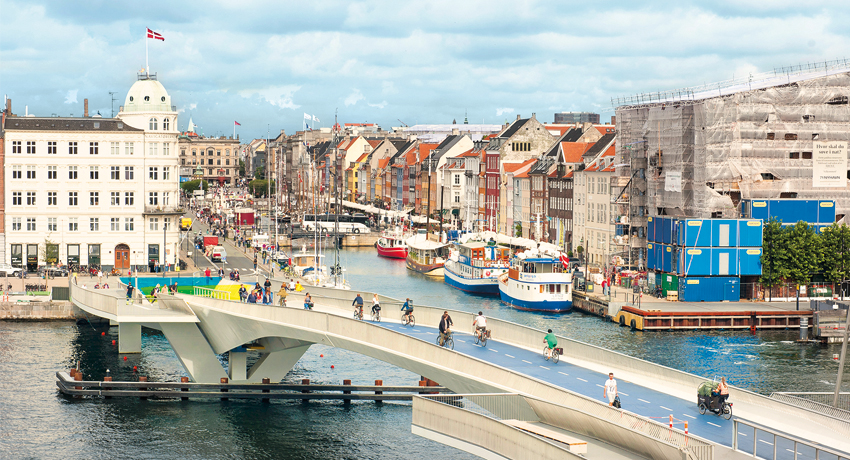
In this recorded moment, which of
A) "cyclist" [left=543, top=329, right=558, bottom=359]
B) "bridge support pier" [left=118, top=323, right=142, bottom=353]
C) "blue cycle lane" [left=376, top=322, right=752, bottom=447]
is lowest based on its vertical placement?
"bridge support pier" [left=118, top=323, right=142, bottom=353]

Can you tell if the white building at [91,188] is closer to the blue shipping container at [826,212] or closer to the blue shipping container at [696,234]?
the blue shipping container at [696,234]

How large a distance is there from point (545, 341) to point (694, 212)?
52.4 metres

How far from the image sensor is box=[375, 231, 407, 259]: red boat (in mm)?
144438

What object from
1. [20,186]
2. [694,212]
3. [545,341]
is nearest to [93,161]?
[20,186]

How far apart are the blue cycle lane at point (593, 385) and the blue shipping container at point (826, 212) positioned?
52.3 metres

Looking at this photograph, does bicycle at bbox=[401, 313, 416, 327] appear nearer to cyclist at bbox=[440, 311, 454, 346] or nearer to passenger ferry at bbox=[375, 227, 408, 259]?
cyclist at bbox=[440, 311, 454, 346]

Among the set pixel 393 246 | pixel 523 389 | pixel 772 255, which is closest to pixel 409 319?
pixel 523 389

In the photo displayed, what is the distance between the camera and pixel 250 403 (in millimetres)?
54312

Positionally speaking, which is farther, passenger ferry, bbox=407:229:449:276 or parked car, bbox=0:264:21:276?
passenger ferry, bbox=407:229:449:276

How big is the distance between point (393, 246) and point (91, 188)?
55.1 metres

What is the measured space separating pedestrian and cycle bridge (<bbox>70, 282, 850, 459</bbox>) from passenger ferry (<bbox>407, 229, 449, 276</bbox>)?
2667 inches

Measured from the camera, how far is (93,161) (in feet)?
319

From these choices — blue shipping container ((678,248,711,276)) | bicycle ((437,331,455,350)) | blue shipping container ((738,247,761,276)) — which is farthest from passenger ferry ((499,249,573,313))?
bicycle ((437,331,455,350))

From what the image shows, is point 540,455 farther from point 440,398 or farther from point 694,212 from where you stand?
point 694,212
